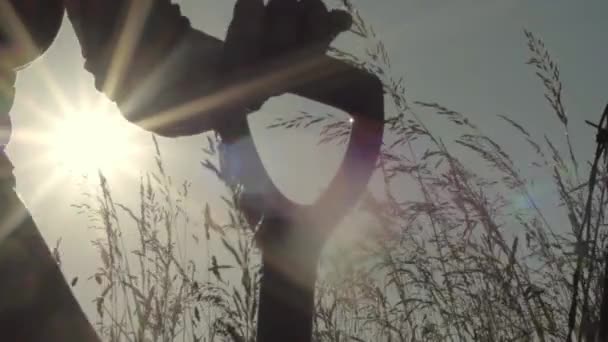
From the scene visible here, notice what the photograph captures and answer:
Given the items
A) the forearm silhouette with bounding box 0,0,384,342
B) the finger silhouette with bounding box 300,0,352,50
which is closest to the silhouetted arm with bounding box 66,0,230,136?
the forearm silhouette with bounding box 0,0,384,342

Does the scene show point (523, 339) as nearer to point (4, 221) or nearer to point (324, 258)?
point (324, 258)

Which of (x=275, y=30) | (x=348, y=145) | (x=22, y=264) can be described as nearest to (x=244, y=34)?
(x=275, y=30)

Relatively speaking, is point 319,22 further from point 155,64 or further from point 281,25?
point 155,64

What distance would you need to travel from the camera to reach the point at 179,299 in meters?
2.38

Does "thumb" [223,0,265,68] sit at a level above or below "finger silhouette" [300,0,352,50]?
below

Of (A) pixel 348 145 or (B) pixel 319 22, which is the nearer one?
(B) pixel 319 22

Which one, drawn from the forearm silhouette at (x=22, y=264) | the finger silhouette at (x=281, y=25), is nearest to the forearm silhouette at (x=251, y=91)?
the finger silhouette at (x=281, y=25)

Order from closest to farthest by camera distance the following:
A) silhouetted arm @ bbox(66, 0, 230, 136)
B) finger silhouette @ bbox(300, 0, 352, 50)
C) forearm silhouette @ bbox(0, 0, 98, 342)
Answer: forearm silhouette @ bbox(0, 0, 98, 342)
silhouetted arm @ bbox(66, 0, 230, 136)
finger silhouette @ bbox(300, 0, 352, 50)

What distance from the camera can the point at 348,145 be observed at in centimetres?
96

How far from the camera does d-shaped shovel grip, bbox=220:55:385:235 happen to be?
87 cm

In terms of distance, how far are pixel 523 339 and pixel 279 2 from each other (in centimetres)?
181

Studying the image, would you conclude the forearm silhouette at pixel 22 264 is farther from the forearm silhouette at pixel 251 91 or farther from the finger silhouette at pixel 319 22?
the finger silhouette at pixel 319 22

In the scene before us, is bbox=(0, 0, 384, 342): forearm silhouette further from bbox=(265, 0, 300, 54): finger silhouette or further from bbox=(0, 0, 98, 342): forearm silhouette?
bbox=(0, 0, 98, 342): forearm silhouette

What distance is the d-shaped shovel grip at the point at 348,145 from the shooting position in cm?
87
